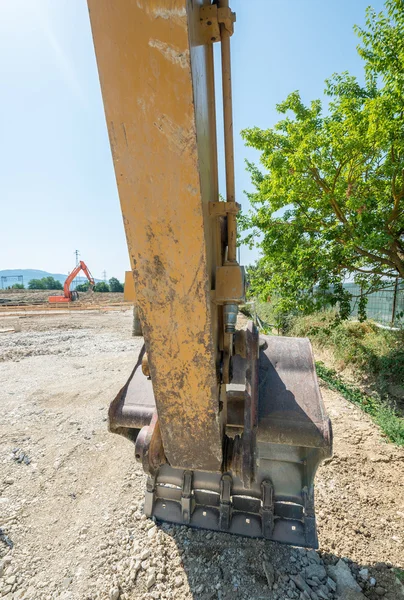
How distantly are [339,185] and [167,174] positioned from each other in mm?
5658

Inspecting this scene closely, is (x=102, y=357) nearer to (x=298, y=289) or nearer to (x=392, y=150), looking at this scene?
(x=298, y=289)

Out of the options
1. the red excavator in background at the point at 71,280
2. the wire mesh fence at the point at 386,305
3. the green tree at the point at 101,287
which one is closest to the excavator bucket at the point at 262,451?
the wire mesh fence at the point at 386,305

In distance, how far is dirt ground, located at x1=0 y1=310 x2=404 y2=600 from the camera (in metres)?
2.04

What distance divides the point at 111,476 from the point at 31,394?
3.14 metres

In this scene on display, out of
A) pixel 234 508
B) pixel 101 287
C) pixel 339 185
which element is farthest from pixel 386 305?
pixel 101 287

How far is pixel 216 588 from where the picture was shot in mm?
2002

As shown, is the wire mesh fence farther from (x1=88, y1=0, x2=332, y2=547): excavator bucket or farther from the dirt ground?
(x1=88, y1=0, x2=332, y2=547): excavator bucket

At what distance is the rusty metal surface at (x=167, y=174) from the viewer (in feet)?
3.18

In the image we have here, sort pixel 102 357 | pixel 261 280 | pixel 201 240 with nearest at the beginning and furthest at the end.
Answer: pixel 201 240
pixel 261 280
pixel 102 357

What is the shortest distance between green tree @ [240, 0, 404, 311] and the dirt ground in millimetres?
3007

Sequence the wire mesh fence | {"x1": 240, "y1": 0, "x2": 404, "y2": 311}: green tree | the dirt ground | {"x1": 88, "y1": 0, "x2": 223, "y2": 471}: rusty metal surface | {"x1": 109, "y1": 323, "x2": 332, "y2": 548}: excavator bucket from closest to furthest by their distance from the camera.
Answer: {"x1": 88, "y1": 0, "x2": 223, "y2": 471}: rusty metal surface < {"x1": 109, "y1": 323, "x2": 332, "y2": 548}: excavator bucket < the dirt ground < {"x1": 240, "y1": 0, "x2": 404, "y2": 311}: green tree < the wire mesh fence

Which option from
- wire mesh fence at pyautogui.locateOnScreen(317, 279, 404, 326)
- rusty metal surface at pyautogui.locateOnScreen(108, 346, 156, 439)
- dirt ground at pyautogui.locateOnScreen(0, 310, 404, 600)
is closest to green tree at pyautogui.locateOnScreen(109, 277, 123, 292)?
A: wire mesh fence at pyautogui.locateOnScreen(317, 279, 404, 326)

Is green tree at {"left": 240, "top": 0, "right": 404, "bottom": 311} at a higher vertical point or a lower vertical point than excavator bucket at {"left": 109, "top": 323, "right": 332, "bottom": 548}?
higher

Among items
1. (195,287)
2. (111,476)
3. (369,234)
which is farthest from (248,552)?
(369,234)
